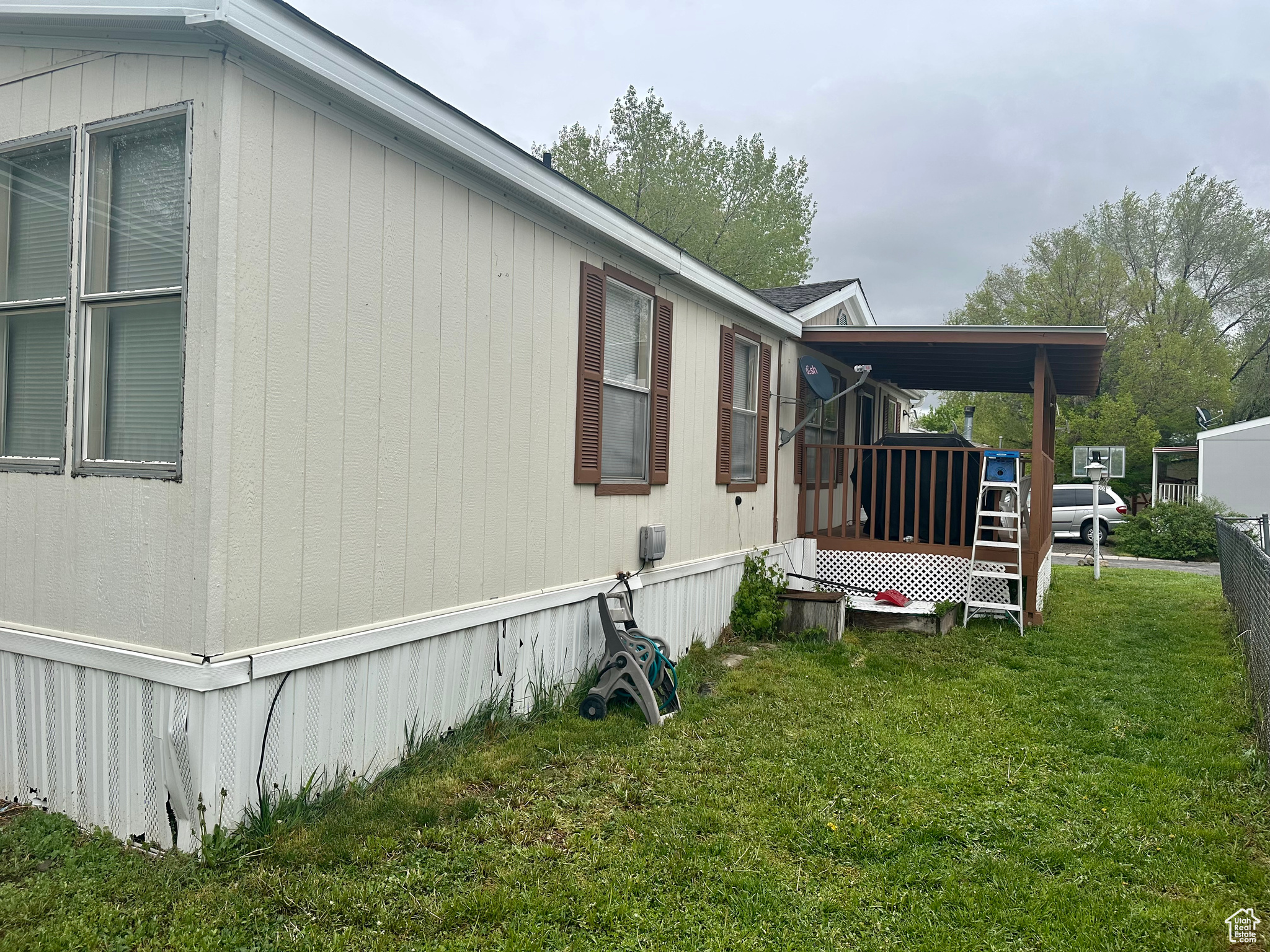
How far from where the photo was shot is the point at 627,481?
566 cm

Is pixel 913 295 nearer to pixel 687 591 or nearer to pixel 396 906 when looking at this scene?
pixel 687 591

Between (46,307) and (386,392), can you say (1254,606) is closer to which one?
(386,392)

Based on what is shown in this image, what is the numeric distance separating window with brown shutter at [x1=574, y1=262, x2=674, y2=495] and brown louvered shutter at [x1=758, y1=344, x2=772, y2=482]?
6.17 feet

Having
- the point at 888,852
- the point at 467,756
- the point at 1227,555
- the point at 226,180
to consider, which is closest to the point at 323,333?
the point at 226,180

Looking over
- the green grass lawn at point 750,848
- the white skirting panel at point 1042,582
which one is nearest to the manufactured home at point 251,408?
the green grass lawn at point 750,848

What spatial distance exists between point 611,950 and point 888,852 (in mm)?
1252

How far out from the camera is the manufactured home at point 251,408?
9.57 ft

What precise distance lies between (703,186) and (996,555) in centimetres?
1978

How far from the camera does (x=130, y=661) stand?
2.99 m

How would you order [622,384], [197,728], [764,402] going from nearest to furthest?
1. [197,728]
2. [622,384]
3. [764,402]

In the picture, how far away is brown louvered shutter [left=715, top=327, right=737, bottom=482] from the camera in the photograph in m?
6.99

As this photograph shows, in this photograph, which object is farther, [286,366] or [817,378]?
[817,378]

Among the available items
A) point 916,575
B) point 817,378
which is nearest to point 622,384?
point 817,378

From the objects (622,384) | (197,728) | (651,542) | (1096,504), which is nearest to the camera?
(197,728)
